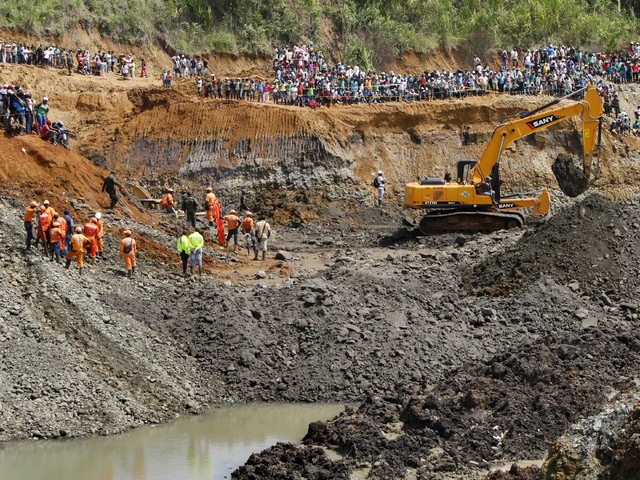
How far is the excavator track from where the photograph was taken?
117 feet

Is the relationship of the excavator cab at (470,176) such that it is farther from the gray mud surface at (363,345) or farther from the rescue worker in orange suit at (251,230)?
the rescue worker in orange suit at (251,230)

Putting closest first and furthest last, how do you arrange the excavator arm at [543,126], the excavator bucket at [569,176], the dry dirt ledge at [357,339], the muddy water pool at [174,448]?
the dry dirt ledge at [357,339] → the muddy water pool at [174,448] → the excavator arm at [543,126] → the excavator bucket at [569,176]

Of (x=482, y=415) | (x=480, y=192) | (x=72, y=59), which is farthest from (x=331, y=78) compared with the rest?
(x=482, y=415)

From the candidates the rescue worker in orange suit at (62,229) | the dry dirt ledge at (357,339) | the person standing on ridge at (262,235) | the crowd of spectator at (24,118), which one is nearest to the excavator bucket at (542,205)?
the dry dirt ledge at (357,339)

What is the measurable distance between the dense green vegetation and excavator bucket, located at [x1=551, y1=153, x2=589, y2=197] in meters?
16.8

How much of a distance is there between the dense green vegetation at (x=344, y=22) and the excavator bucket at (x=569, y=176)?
16801 millimetres

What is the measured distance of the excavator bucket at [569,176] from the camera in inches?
1442

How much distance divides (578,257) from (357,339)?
714cm

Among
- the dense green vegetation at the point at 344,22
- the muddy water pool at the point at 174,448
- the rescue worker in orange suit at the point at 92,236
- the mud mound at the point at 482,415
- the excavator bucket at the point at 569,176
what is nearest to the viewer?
the mud mound at the point at 482,415

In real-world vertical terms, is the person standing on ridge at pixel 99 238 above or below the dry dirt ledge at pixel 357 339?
above

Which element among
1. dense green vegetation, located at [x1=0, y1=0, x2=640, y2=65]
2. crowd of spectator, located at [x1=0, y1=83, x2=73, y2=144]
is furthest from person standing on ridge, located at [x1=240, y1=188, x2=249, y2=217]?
dense green vegetation, located at [x1=0, y1=0, x2=640, y2=65]

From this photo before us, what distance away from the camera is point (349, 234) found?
131 feet

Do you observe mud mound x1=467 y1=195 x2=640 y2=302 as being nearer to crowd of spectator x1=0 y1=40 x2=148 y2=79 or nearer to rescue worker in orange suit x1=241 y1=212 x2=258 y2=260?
rescue worker in orange suit x1=241 y1=212 x2=258 y2=260

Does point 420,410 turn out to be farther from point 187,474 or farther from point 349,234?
point 349,234
